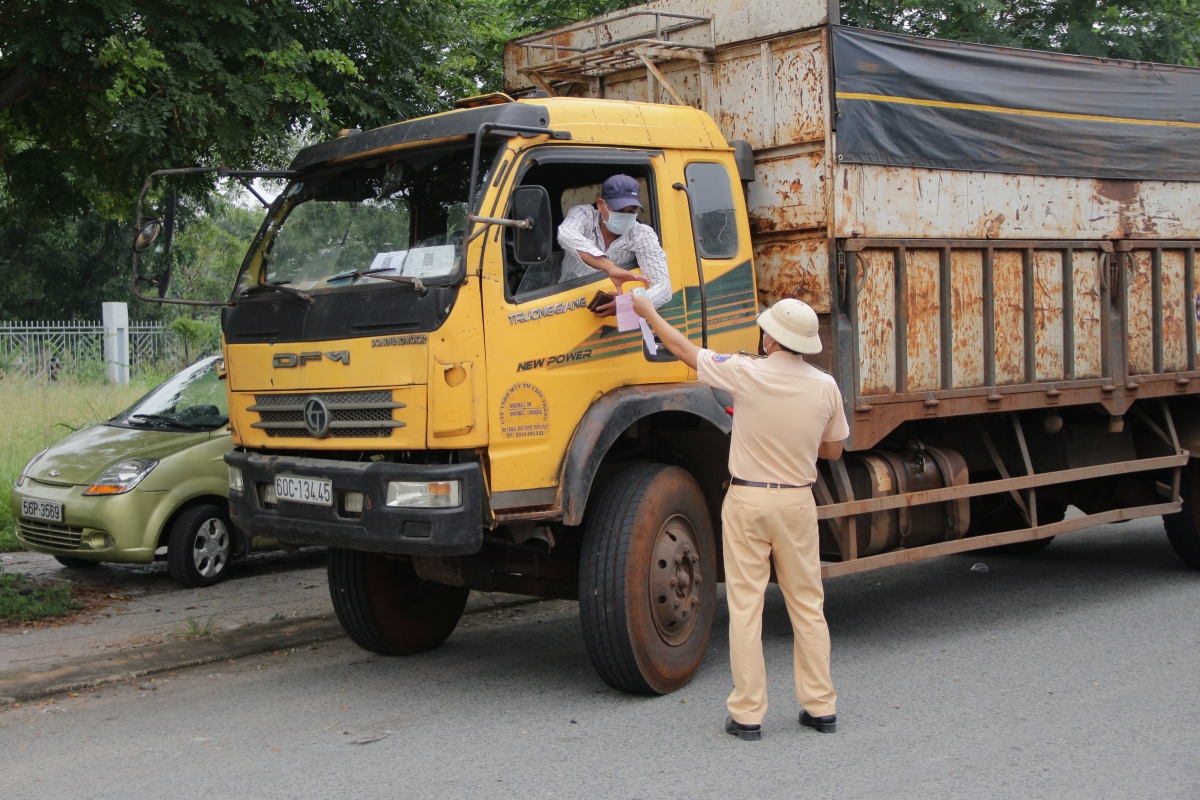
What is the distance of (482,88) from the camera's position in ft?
29.0

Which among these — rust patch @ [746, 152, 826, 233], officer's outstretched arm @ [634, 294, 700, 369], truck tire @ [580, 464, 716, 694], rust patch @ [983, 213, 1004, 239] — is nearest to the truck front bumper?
truck tire @ [580, 464, 716, 694]

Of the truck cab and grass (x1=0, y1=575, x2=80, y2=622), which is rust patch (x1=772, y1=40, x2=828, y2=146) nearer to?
the truck cab

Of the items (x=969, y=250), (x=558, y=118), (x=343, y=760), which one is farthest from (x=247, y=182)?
(x=969, y=250)

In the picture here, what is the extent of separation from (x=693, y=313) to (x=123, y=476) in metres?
4.50

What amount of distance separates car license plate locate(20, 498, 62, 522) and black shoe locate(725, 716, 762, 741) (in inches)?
209

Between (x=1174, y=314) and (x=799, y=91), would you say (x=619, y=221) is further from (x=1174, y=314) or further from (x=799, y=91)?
(x=1174, y=314)

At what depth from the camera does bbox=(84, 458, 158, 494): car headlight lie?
26.2 feet

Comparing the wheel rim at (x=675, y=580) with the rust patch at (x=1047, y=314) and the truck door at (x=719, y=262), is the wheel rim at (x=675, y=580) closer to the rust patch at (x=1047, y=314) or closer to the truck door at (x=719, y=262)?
the truck door at (x=719, y=262)

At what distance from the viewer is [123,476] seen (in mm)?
8078

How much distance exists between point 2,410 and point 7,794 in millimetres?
9492

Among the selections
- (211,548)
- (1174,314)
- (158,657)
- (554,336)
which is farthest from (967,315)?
(211,548)

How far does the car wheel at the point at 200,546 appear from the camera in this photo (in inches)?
319

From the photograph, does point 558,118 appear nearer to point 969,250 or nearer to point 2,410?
point 969,250

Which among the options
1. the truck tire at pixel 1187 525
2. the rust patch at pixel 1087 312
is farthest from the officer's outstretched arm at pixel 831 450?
the truck tire at pixel 1187 525
